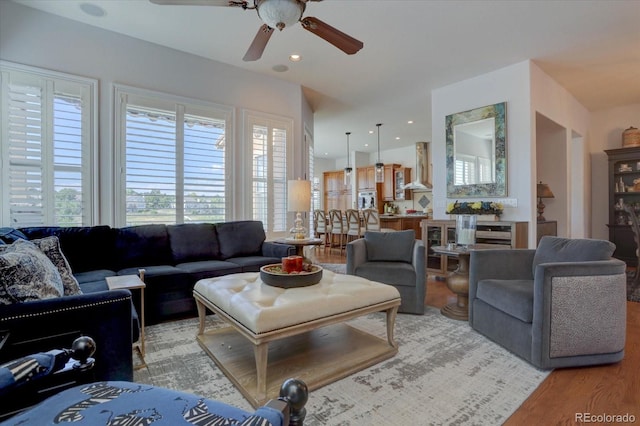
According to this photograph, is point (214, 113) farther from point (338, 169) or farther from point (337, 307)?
point (338, 169)

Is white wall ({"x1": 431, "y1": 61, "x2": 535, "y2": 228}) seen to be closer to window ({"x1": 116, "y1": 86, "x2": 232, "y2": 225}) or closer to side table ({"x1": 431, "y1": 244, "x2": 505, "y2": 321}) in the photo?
side table ({"x1": 431, "y1": 244, "x2": 505, "y2": 321})

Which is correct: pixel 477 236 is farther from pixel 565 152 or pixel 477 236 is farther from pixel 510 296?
pixel 565 152

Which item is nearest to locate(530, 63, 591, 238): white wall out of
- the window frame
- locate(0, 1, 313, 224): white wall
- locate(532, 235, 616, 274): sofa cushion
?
locate(532, 235, 616, 274): sofa cushion

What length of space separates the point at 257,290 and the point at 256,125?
3073 mm

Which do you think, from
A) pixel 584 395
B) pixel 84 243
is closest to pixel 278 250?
pixel 84 243

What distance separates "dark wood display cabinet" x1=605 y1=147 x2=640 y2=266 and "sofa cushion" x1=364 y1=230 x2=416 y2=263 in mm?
5114

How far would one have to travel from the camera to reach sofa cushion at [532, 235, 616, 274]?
218cm

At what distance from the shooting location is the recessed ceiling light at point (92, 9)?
2.95 meters

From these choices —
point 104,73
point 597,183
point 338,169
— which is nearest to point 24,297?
point 104,73

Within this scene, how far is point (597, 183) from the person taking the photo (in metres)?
6.24

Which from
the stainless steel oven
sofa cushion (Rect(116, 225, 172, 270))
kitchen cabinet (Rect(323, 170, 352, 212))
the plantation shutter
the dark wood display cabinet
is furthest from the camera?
kitchen cabinet (Rect(323, 170, 352, 212))

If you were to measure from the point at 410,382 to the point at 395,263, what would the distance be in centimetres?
156

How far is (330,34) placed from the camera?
236cm
